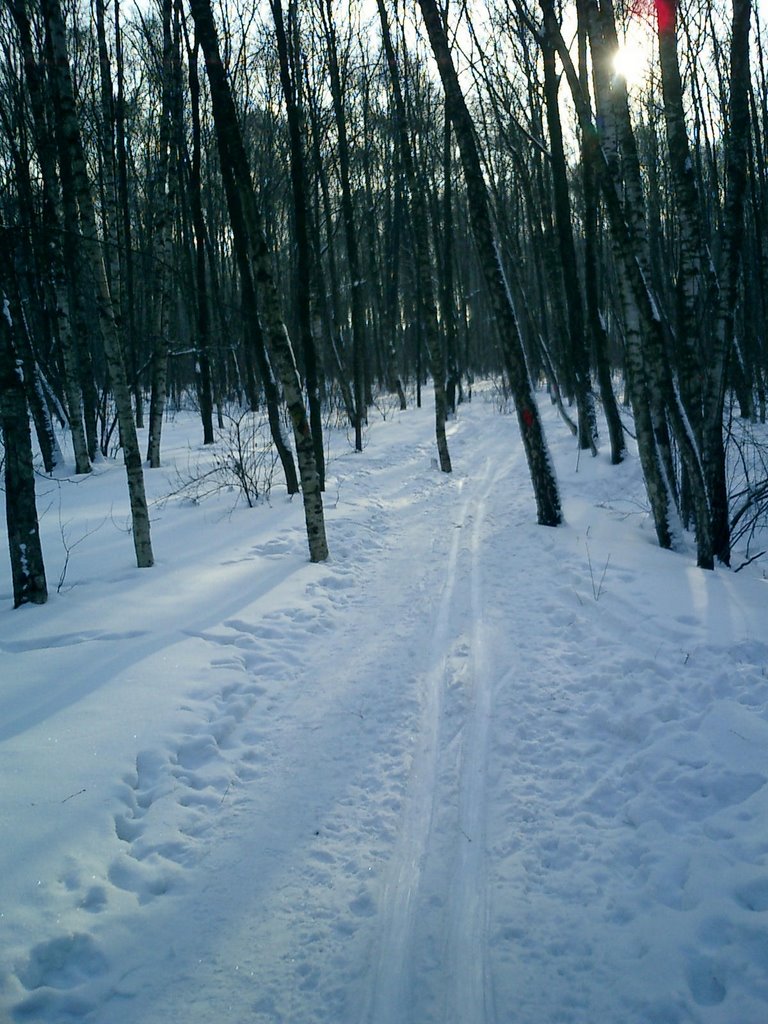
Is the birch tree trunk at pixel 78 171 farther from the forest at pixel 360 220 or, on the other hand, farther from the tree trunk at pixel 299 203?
the tree trunk at pixel 299 203

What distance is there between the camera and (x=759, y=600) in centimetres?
584

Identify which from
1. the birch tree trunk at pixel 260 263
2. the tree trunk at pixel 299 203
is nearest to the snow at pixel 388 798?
the birch tree trunk at pixel 260 263

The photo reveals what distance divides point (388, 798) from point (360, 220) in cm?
2819

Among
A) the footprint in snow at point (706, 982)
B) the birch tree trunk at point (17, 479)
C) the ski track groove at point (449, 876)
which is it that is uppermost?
the birch tree trunk at point (17, 479)

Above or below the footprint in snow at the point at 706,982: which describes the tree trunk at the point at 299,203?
above

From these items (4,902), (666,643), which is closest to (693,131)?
(666,643)

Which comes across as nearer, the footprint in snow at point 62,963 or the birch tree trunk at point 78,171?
the footprint in snow at point 62,963

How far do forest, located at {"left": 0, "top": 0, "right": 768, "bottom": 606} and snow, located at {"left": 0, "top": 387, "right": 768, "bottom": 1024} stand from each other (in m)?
1.76

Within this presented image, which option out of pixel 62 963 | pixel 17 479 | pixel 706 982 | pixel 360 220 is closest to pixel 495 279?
pixel 17 479

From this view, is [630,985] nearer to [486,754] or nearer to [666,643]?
[486,754]

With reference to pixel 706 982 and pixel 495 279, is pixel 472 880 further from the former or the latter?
pixel 495 279

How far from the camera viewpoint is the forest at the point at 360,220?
22.9 ft

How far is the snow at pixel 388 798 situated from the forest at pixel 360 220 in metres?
1.76

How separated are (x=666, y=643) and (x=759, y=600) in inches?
60.3
